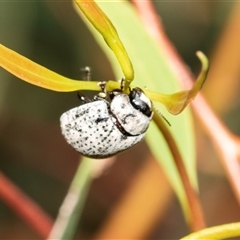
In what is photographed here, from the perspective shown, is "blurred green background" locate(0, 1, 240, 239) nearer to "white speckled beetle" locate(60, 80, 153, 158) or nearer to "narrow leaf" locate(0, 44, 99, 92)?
"white speckled beetle" locate(60, 80, 153, 158)

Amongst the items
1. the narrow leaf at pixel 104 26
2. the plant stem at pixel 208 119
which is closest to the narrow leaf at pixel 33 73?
the narrow leaf at pixel 104 26

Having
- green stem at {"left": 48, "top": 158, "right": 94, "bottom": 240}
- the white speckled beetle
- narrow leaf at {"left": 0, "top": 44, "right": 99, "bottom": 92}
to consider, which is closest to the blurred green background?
green stem at {"left": 48, "top": 158, "right": 94, "bottom": 240}

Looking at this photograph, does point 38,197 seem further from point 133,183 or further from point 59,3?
point 59,3

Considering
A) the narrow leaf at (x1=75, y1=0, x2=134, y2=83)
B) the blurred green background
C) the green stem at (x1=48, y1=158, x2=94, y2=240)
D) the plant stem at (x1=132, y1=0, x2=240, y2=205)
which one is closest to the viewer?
the narrow leaf at (x1=75, y1=0, x2=134, y2=83)

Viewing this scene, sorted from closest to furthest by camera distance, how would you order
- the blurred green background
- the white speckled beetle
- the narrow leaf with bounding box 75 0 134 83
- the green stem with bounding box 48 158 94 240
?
1. the narrow leaf with bounding box 75 0 134 83
2. the white speckled beetle
3. the green stem with bounding box 48 158 94 240
4. the blurred green background

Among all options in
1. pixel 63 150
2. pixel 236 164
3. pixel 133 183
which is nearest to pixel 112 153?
pixel 236 164

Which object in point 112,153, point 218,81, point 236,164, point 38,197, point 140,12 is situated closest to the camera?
point 112,153

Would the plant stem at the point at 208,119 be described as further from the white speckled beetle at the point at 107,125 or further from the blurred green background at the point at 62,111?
the blurred green background at the point at 62,111
